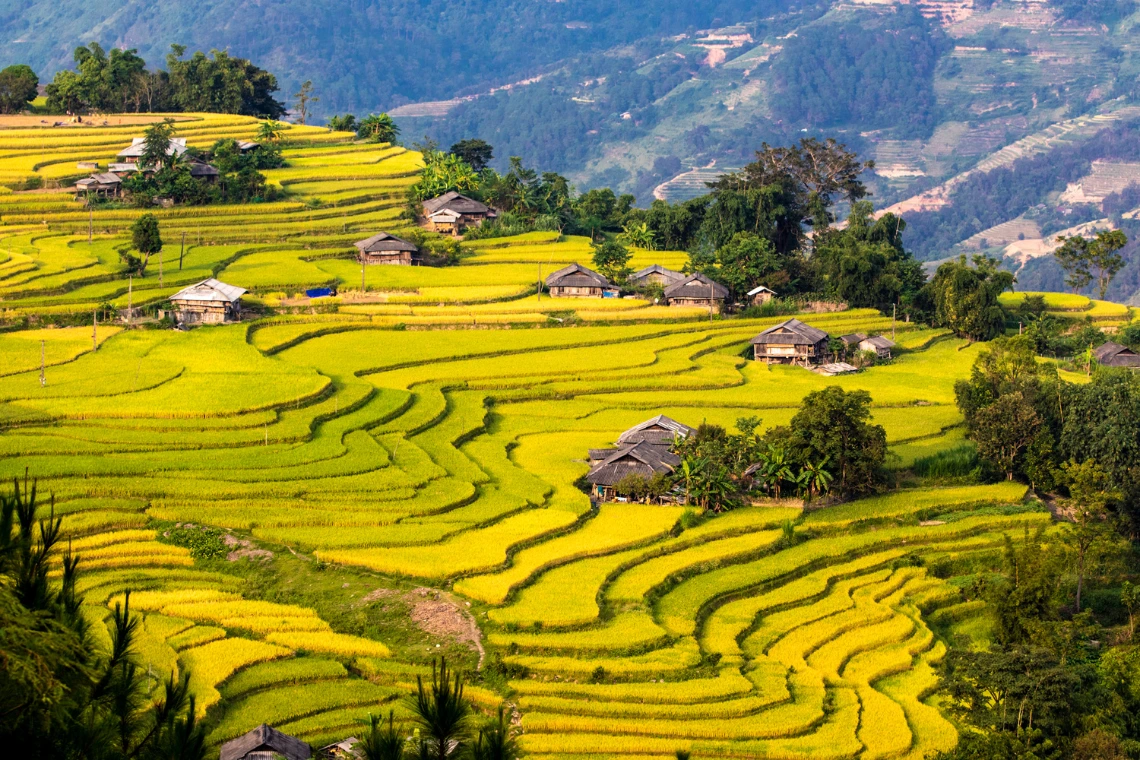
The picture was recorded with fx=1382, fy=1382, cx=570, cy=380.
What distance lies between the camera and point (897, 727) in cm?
2356

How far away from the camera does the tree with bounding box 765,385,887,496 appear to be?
35.8 meters

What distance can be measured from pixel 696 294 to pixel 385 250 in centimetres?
1409

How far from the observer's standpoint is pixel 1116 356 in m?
56.1

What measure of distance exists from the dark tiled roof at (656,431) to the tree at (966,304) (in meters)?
26.5

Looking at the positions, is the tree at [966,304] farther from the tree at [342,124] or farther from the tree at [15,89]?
the tree at [15,89]

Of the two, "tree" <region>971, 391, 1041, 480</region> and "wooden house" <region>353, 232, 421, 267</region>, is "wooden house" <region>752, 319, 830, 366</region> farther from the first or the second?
"wooden house" <region>353, 232, 421, 267</region>

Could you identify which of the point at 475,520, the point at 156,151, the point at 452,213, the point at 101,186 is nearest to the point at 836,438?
the point at 475,520

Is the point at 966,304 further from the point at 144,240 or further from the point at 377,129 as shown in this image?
the point at 377,129

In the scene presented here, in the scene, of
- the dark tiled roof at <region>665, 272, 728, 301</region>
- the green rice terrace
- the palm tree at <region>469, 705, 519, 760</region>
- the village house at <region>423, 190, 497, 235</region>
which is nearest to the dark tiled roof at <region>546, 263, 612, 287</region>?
the green rice terrace

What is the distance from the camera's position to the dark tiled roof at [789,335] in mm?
52500

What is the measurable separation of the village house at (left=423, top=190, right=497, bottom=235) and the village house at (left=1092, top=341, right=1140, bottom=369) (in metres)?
29.8

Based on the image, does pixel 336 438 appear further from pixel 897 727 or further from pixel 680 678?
pixel 897 727

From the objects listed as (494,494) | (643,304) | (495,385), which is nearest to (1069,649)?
(494,494)

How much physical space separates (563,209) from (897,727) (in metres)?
54.5
